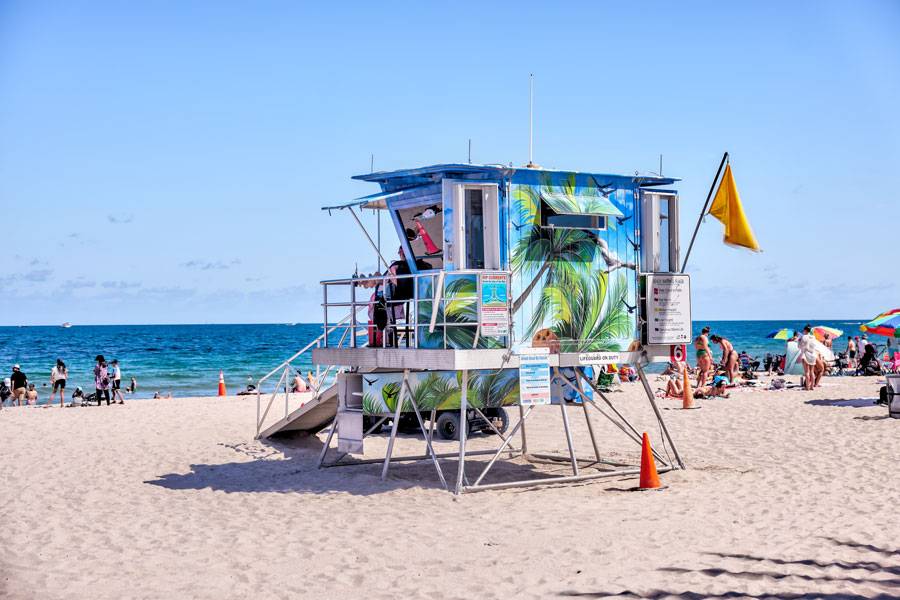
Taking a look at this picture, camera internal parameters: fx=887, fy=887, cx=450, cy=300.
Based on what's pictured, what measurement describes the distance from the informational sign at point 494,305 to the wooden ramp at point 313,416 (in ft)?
16.3

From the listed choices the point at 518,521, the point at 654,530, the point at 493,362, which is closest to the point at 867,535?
the point at 654,530

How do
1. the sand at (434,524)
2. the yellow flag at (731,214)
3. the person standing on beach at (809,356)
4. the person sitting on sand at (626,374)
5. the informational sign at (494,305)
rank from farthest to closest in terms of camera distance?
1. the person sitting on sand at (626,374)
2. the person standing on beach at (809,356)
3. the yellow flag at (731,214)
4. the informational sign at (494,305)
5. the sand at (434,524)

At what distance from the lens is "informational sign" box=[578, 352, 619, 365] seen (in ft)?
45.3

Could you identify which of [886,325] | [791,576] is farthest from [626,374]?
[791,576]

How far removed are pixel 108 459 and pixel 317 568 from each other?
364 inches

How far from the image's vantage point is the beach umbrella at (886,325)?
25.8 meters

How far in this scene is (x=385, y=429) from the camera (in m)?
20.8

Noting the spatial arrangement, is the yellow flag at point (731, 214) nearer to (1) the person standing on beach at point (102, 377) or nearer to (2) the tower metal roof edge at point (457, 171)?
(2) the tower metal roof edge at point (457, 171)

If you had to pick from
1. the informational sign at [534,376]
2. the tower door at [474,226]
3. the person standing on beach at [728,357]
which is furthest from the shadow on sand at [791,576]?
the person standing on beach at [728,357]

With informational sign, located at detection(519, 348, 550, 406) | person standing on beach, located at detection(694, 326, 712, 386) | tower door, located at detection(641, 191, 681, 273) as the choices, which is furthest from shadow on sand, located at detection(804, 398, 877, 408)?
informational sign, located at detection(519, 348, 550, 406)

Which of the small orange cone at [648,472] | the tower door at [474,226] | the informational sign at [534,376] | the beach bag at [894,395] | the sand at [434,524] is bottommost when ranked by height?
the sand at [434,524]

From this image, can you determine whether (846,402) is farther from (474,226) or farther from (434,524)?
(434,524)

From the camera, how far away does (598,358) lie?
13.9 meters

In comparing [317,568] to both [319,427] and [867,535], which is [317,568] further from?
[319,427]
